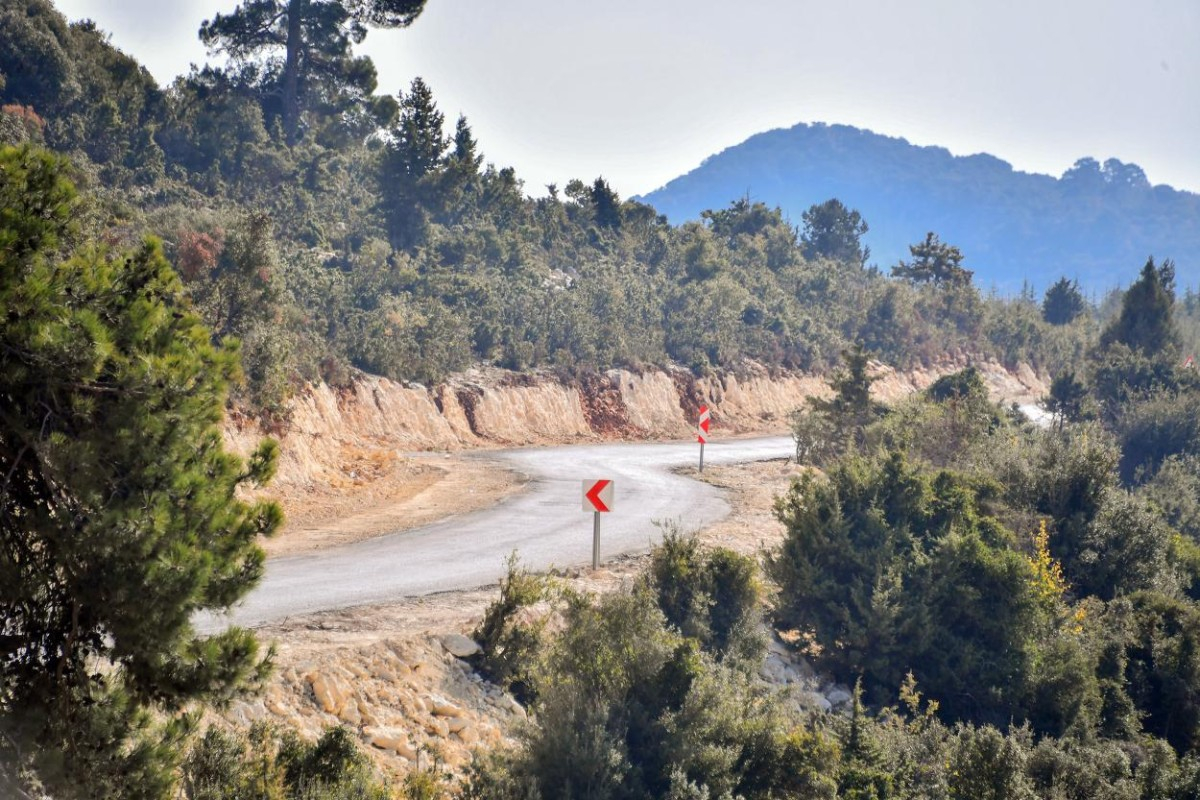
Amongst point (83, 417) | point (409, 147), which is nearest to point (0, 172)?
point (83, 417)

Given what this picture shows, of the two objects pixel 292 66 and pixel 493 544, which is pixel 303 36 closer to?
pixel 292 66

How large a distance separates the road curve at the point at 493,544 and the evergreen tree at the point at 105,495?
600 mm

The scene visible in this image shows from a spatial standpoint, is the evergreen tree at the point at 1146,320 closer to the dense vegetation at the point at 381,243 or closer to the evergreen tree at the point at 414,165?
the dense vegetation at the point at 381,243

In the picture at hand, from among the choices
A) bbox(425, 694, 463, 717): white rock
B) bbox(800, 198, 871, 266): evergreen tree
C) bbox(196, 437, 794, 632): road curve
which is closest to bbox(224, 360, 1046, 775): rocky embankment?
bbox(425, 694, 463, 717): white rock

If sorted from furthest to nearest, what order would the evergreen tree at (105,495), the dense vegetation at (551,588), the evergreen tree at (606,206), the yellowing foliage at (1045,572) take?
the evergreen tree at (606,206), the yellowing foliage at (1045,572), the dense vegetation at (551,588), the evergreen tree at (105,495)

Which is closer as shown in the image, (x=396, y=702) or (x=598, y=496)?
(x=396, y=702)

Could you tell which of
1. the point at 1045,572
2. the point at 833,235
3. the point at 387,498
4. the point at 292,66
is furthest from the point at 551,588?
the point at 833,235

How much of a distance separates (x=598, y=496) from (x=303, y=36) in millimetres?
44821

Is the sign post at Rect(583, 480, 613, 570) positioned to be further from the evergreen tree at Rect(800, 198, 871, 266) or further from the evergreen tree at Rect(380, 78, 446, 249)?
the evergreen tree at Rect(800, 198, 871, 266)

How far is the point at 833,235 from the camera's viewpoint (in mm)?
75500

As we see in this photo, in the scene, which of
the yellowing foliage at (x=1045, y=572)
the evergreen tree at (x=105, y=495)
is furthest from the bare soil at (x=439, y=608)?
the yellowing foliage at (x=1045, y=572)

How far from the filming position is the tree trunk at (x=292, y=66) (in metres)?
50.1

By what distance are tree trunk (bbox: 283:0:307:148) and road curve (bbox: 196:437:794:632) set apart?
3199 cm

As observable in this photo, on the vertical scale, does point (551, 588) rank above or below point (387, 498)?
below
